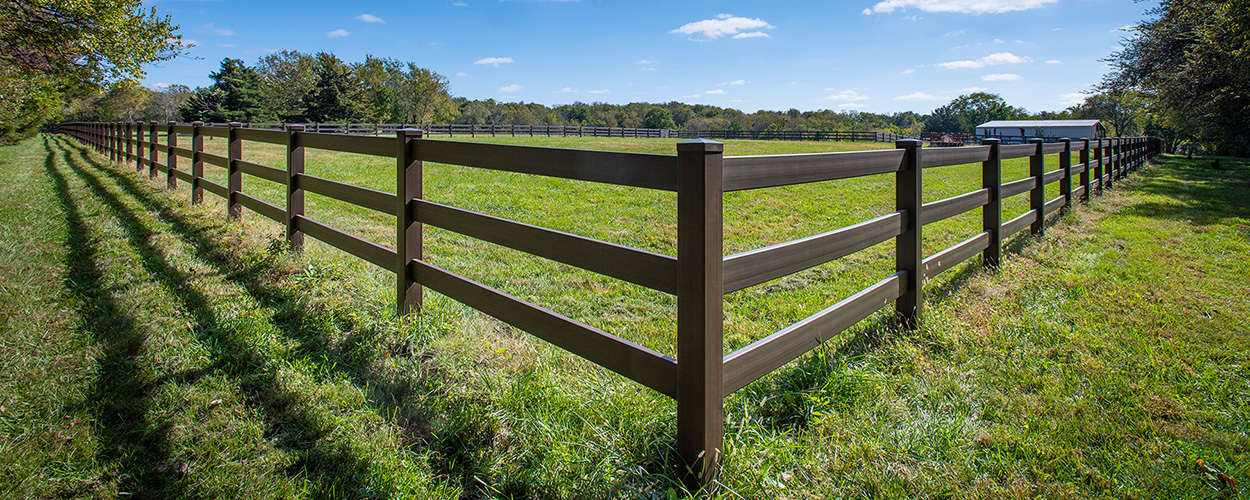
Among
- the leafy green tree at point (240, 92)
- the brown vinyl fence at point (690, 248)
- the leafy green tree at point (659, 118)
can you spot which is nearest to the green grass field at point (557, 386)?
the brown vinyl fence at point (690, 248)

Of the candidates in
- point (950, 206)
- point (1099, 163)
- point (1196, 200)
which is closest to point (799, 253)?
point (950, 206)

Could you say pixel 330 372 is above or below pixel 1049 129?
below

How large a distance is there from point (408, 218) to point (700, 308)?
2298 mm

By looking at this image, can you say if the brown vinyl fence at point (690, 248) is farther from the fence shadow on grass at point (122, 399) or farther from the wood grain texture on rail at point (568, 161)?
the fence shadow on grass at point (122, 399)

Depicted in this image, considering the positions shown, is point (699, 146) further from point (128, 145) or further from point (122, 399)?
point (128, 145)

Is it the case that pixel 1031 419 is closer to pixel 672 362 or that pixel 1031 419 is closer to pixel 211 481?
pixel 672 362

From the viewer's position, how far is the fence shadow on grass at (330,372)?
93.4 inches

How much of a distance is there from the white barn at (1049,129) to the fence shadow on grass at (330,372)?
77.6 metres

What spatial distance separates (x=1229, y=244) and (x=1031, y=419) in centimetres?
605

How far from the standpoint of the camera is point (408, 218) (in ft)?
12.4

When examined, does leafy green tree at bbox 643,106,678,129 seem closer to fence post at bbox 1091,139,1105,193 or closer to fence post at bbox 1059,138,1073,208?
fence post at bbox 1091,139,1105,193

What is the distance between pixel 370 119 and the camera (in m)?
56.7

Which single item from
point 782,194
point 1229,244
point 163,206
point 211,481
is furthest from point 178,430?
point 782,194

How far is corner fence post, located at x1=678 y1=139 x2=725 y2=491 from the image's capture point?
2090 mm
